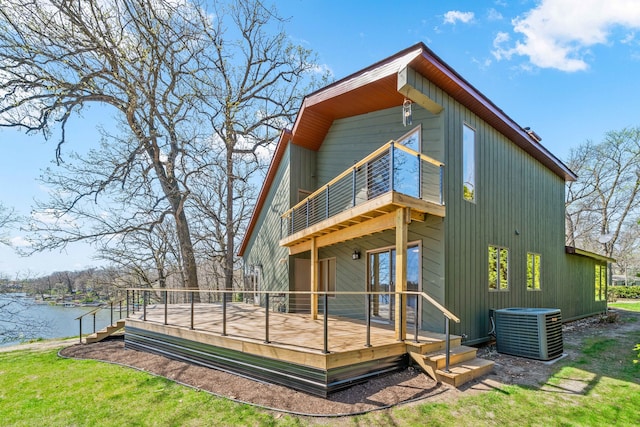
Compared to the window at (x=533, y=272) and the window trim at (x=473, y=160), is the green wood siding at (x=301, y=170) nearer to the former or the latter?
the window trim at (x=473, y=160)

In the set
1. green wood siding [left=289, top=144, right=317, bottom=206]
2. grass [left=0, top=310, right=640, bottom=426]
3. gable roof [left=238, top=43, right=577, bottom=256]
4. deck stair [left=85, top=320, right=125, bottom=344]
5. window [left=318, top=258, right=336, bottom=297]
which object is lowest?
deck stair [left=85, top=320, right=125, bottom=344]

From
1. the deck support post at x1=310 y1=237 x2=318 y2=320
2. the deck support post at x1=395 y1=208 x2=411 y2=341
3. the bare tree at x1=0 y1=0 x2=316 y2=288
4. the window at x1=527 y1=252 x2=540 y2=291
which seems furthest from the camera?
the bare tree at x1=0 y1=0 x2=316 y2=288

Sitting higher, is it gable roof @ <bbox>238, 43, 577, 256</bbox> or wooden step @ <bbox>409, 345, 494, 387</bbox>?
gable roof @ <bbox>238, 43, 577, 256</bbox>

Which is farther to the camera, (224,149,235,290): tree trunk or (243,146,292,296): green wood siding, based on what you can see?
(224,149,235,290): tree trunk

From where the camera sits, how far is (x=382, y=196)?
5.73 meters

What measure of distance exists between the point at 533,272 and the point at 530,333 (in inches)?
153

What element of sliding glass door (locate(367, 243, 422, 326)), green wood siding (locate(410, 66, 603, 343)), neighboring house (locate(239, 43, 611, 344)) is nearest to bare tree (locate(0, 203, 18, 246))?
neighboring house (locate(239, 43, 611, 344))

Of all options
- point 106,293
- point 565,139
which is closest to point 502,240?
point 106,293

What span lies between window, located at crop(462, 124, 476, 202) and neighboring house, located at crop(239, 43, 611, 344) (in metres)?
0.03

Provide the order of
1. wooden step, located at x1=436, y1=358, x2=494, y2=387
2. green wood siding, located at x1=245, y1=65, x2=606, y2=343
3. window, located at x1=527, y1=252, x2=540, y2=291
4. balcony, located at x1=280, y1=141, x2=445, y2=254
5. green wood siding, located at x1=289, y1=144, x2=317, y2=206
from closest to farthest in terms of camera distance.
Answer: wooden step, located at x1=436, y1=358, x2=494, y2=387 → balcony, located at x1=280, y1=141, x2=445, y2=254 → green wood siding, located at x1=245, y1=65, x2=606, y2=343 → window, located at x1=527, y1=252, x2=540, y2=291 → green wood siding, located at x1=289, y1=144, x2=317, y2=206

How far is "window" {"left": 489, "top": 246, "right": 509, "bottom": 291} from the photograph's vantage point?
798cm

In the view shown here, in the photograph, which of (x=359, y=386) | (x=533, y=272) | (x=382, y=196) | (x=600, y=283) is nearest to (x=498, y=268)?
(x=533, y=272)

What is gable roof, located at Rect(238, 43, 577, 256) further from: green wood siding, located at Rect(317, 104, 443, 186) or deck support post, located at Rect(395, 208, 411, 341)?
deck support post, located at Rect(395, 208, 411, 341)

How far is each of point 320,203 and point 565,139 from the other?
2532 centimetres
